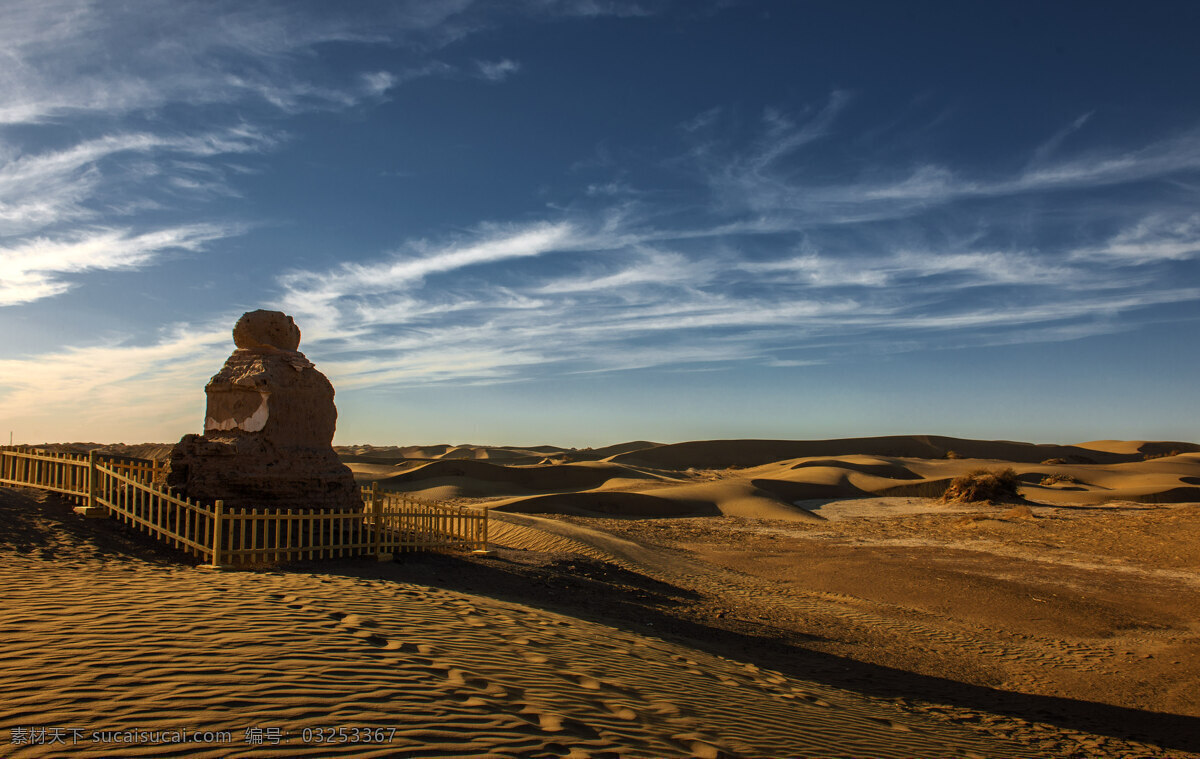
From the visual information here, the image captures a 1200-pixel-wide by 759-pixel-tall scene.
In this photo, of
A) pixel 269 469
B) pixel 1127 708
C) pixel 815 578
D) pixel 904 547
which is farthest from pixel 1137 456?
pixel 269 469

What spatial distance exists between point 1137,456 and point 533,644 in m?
86.4

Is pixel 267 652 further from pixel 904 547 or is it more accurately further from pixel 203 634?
pixel 904 547

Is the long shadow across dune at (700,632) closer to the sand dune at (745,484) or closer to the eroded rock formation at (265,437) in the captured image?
the eroded rock formation at (265,437)

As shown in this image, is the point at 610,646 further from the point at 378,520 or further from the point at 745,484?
the point at 745,484

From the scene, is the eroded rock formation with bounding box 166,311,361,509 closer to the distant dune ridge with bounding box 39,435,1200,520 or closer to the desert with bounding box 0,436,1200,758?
the desert with bounding box 0,436,1200,758

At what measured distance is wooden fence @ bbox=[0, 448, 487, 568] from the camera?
10.7 meters

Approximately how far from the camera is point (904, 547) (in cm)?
2197

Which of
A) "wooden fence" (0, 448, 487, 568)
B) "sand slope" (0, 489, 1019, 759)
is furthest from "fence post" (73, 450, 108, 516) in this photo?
"sand slope" (0, 489, 1019, 759)

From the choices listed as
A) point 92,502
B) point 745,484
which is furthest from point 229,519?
point 745,484

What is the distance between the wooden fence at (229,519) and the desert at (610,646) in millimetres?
384

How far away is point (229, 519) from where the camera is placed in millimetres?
10969

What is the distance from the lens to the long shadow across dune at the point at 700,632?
8023 millimetres

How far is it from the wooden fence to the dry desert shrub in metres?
27.0

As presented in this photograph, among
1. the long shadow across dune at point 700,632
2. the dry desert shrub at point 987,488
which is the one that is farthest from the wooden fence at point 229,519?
the dry desert shrub at point 987,488
